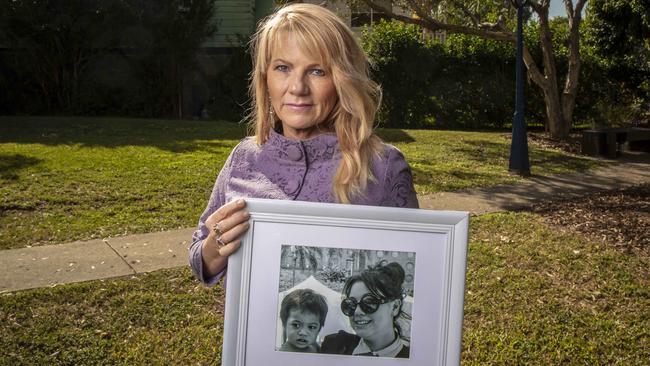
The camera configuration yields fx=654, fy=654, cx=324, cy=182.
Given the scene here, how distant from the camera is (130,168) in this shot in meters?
9.55

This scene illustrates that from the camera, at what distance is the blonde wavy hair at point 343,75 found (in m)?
1.93

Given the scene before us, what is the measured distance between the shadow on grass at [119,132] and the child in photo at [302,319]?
32.7ft

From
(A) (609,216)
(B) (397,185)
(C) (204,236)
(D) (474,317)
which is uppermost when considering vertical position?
(B) (397,185)

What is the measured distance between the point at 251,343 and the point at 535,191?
26.2 ft

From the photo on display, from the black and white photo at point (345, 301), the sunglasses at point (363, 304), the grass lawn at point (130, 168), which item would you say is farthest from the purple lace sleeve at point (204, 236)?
the grass lawn at point (130, 168)

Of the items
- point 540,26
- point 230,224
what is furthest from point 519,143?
point 230,224

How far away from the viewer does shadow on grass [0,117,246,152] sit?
11.8 metres

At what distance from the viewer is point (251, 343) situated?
5.59 ft

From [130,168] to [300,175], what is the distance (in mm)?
7971

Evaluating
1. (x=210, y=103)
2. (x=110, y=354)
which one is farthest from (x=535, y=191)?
(x=210, y=103)

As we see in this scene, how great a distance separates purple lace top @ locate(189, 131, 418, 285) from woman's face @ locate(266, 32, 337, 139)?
3.2 inches

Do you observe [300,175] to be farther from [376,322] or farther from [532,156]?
[532,156]

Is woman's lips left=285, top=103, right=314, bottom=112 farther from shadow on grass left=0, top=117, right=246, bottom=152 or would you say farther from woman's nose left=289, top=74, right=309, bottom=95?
shadow on grass left=0, top=117, right=246, bottom=152

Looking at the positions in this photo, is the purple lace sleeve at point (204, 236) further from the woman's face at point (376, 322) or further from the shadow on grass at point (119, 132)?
the shadow on grass at point (119, 132)
